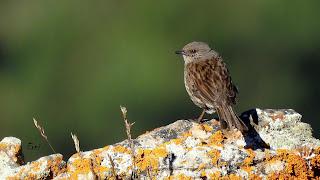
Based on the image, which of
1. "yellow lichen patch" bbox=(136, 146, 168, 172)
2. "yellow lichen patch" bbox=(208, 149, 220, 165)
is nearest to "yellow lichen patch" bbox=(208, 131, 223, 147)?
"yellow lichen patch" bbox=(208, 149, 220, 165)

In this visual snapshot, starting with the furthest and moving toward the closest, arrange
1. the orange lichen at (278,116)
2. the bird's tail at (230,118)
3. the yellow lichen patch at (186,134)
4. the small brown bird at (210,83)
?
the small brown bird at (210,83) < the orange lichen at (278,116) < the bird's tail at (230,118) < the yellow lichen patch at (186,134)

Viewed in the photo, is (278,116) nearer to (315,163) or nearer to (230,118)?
(230,118)

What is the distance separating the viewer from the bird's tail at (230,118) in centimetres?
823

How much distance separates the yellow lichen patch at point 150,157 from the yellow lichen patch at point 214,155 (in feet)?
0.90

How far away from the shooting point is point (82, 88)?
108ft

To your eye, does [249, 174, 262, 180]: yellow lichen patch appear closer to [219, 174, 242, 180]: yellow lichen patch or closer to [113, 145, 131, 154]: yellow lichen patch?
[219, 174, 242, 180]: yellow lichen patch

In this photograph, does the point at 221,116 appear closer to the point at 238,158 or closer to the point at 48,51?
the point at 238,158

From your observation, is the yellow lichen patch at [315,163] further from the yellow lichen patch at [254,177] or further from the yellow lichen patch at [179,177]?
the yellow lichen patch at [179,177]

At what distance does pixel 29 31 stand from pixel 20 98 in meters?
2.80

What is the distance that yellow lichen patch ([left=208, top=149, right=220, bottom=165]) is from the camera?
7562 millimetres

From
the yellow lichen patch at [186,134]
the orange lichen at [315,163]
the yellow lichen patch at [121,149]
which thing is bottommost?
the orange lichen at [315,163]

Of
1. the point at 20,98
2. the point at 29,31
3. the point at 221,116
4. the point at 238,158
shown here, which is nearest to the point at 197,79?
the point at 221,116

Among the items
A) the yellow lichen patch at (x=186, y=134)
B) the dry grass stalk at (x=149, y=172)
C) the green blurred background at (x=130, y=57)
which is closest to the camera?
the dry grass stalk at (x=149, y=172)

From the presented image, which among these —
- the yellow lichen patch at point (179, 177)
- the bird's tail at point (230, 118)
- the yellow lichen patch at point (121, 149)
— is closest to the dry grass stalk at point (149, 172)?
the yellow lichen patch at point (179, 177)
